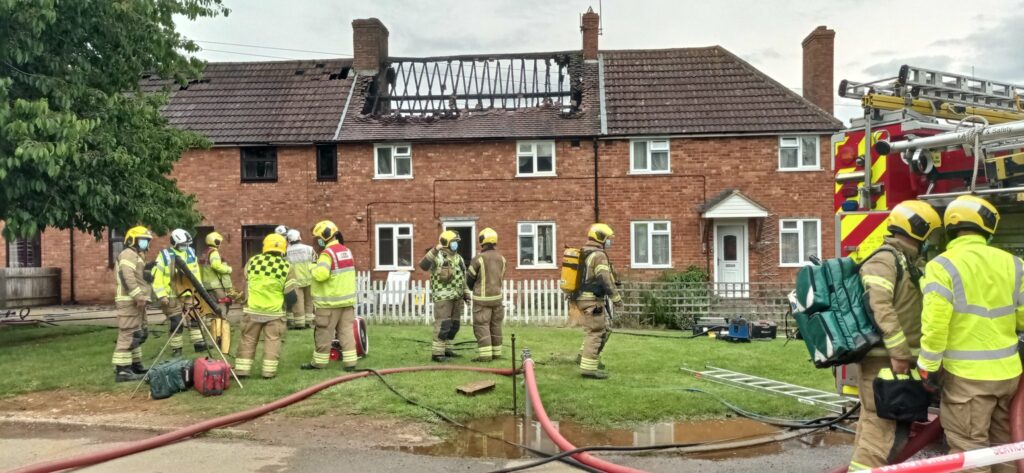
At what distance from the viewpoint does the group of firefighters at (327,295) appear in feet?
26.8

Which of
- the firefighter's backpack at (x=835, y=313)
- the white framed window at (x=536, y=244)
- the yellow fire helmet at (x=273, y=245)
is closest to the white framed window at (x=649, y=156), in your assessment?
the white framed window at (x=536, y=244)

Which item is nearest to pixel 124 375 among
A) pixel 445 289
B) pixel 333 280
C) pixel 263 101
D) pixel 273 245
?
pixel 273 245

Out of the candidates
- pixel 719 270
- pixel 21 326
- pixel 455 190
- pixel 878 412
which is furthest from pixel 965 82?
pixel 21 326

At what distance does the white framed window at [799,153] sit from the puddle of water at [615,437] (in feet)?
46.1

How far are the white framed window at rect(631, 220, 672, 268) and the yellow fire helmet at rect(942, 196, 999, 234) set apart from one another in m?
15.0

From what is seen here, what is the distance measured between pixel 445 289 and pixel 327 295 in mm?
1649

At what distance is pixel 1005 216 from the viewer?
5266 millimetres

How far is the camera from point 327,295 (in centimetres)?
843

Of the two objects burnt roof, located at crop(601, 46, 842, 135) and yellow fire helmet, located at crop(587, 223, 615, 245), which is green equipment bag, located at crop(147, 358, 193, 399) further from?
burnt roof, located at crop(601, 46, 842, 135)

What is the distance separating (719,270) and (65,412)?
15667 millimetres

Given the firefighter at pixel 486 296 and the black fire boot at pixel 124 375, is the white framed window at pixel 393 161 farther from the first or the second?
the black fire boot at pixel 124 375

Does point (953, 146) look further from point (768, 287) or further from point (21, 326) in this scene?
point (21, 326)

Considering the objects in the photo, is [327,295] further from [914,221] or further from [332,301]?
[914,221]

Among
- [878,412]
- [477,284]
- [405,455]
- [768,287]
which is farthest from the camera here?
[768,287]
